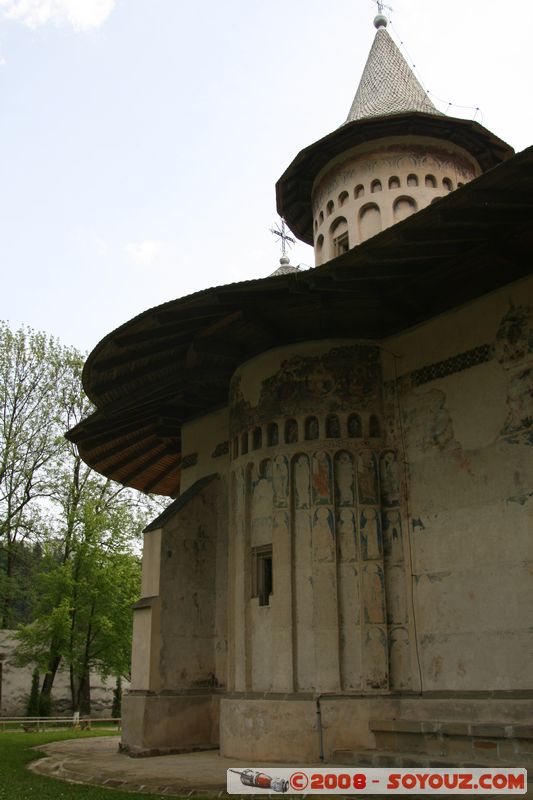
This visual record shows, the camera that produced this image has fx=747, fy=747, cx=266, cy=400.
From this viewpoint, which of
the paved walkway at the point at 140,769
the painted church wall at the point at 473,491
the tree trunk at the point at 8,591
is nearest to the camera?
the paved walkway at the point at 140,769

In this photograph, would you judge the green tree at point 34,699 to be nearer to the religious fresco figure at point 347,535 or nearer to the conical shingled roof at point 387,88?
the religious fresco figure at point 347,535

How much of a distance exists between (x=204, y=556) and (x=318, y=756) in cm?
487

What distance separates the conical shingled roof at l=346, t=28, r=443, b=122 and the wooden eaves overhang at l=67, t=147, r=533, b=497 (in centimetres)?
593

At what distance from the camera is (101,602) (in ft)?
81.1

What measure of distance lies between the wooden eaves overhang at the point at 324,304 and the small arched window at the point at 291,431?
144 cm

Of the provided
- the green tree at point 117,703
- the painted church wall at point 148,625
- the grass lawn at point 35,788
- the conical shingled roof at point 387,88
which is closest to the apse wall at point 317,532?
the painted church wall at point 148,625

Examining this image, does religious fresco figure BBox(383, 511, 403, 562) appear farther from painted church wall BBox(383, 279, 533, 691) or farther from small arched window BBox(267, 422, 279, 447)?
small arched window BBox(267, 422, 279, 447)

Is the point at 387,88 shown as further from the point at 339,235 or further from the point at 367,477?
the point at 367,477

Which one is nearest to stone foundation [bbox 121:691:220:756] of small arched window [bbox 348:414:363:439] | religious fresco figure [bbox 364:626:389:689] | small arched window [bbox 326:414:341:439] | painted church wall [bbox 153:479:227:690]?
painted church wall [bbox 153:479:227:690]

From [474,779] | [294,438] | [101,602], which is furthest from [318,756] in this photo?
[101,602]

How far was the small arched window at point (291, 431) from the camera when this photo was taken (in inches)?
455

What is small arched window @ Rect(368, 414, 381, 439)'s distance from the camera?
11367 mm

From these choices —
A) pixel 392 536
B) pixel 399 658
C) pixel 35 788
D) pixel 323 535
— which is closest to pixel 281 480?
pixel 323 535

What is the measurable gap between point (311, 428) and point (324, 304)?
1903 mm
